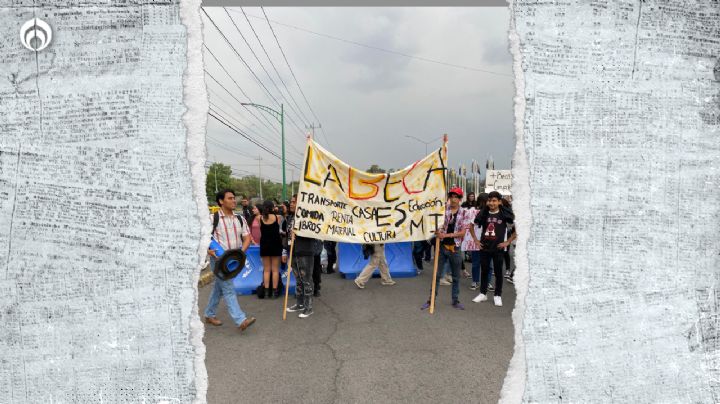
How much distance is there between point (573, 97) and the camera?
1.36 meters

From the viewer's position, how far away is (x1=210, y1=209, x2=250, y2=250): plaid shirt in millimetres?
4426

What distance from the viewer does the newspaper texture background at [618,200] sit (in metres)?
1.35

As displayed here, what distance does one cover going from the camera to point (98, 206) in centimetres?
135

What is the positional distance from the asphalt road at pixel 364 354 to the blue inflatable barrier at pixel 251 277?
25.0 inches

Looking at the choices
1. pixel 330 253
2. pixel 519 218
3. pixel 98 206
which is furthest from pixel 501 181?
pixel 98 206

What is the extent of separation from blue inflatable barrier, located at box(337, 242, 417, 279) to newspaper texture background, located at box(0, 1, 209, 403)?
6321mm

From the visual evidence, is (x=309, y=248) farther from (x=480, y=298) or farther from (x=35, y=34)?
(x=35, y=34)

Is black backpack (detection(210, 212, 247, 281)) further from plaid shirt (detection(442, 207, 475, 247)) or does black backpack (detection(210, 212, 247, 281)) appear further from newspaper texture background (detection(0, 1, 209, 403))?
plaid shirt (detection(442, 207, 475, 247))

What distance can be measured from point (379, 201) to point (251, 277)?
10.4 ft

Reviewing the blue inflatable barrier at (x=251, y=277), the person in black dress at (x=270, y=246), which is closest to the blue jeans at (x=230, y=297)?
the person in black dress at (x=270, y=246)

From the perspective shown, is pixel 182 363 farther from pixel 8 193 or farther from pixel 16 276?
pixel 8 193

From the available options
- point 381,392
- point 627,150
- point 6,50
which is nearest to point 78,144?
point 6,50

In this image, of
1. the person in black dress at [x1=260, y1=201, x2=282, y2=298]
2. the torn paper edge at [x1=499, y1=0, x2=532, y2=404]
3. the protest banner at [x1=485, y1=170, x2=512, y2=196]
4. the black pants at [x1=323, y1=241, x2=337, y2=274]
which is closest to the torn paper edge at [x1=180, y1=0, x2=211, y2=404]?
the torn paper edge at [x1=499, y1=0, x2=532, y2=404]

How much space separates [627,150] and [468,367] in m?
2.73
